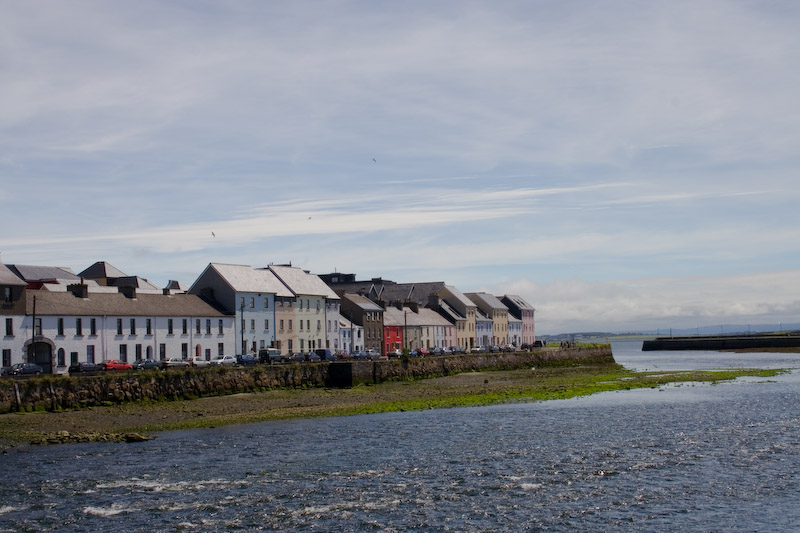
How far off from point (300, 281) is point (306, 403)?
2042 inches

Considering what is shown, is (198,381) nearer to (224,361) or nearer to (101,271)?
(224,361)

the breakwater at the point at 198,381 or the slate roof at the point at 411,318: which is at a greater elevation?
the slate roof at the point at 411,318

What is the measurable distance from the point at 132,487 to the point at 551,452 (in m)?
18.8

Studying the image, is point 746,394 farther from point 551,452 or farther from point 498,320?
point 498,320

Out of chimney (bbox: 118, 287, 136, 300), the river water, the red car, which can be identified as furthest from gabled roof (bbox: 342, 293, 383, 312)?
the river water

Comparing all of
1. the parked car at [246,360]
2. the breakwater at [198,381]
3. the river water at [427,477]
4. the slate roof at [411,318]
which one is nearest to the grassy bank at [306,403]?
the breakwater at [198,381]

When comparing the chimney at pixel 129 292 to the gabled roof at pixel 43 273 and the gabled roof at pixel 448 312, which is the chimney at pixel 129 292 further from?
A: the gabled roof at pixel 448 312

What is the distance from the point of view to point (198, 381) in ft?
221

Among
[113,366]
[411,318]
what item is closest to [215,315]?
[113,366]

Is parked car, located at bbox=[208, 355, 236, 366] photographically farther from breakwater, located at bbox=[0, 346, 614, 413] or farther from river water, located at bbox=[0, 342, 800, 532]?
river water, located at bbox=[0, 342, 800, 532]

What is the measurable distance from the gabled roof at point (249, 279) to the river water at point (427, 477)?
49499 millimetres

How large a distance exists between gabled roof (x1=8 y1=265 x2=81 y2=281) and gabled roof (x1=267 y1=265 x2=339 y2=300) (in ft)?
82.7

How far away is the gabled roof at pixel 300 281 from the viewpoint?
113 m

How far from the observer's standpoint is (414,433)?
1880 inches
